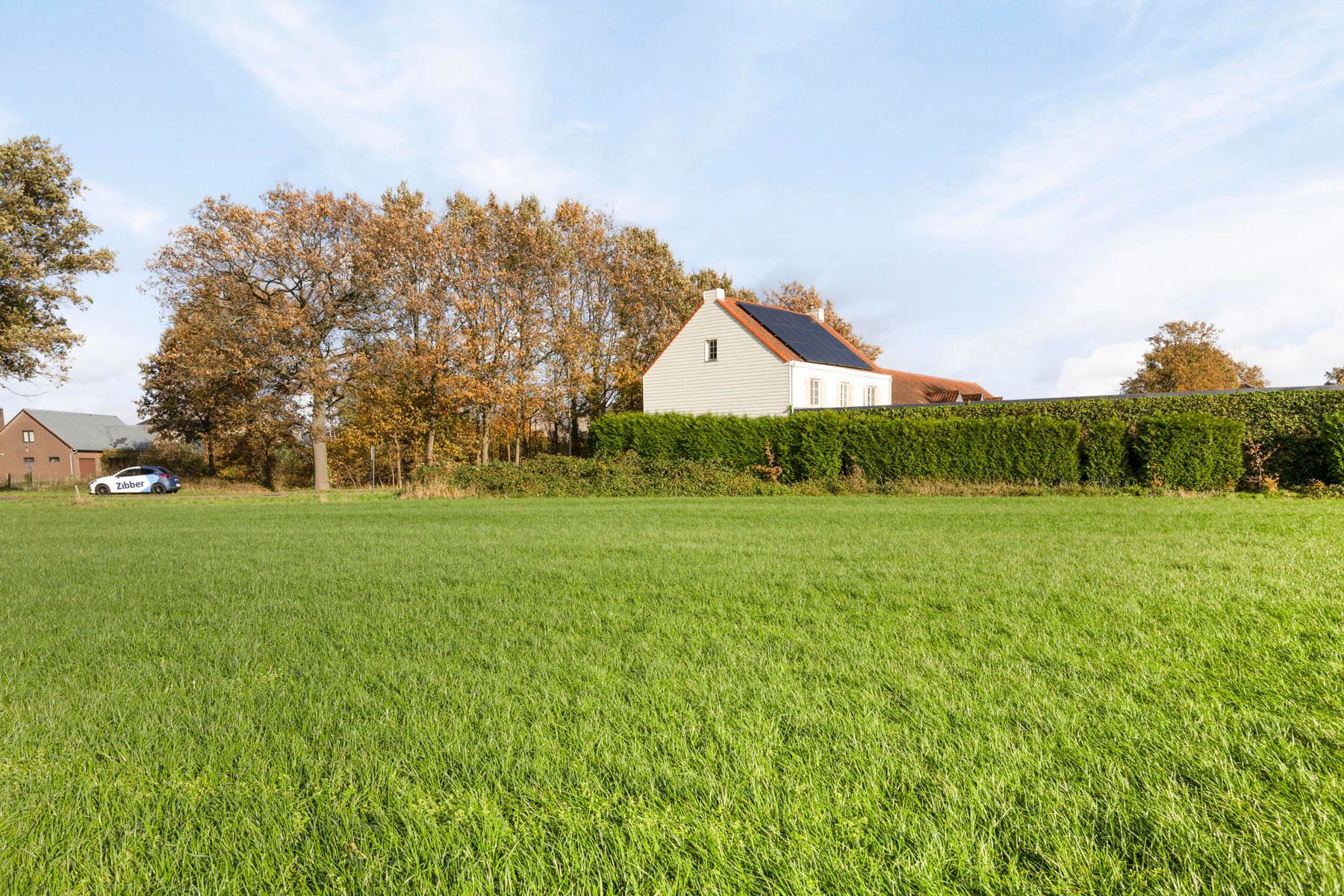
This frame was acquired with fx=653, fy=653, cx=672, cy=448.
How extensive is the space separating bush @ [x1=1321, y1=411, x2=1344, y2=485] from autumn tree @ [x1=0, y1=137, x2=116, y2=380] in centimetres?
3798

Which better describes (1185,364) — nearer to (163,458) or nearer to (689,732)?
(689,732)

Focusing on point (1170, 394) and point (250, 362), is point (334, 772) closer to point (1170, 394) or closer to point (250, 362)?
point (1170, 394)

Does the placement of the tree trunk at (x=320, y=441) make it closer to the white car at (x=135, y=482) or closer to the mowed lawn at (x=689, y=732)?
the white car at (x=135, y=482)

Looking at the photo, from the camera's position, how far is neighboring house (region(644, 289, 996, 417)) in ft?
88.2

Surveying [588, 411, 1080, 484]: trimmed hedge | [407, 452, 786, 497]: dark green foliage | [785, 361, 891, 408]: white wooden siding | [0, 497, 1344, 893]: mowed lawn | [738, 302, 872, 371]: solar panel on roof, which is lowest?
→ [0, 497, 1344, 893]: mowed lawn

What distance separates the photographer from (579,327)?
101 feet

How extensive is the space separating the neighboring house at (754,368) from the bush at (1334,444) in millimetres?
15434

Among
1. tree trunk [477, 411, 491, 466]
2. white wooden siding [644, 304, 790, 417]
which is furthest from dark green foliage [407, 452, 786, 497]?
tree trunk [477, 411, 491, 466]

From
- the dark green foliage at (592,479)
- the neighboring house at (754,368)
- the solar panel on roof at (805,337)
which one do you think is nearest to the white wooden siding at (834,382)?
the neighboring house at (754,368)

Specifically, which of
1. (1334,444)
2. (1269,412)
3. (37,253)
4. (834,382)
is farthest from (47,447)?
(1334,444)

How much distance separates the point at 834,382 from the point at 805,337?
2.63 meters

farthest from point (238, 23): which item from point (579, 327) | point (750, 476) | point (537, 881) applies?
point (579, 327)

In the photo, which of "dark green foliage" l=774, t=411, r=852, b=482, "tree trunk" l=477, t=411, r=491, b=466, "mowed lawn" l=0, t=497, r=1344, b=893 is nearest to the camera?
"mowed lawn" l=0, t=497, r=1344, b=893

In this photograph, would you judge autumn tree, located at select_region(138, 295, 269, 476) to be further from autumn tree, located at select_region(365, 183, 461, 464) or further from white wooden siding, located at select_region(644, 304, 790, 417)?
white wooden siding, located at select_region(644, 304, 790, 417)
